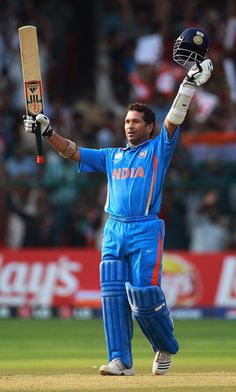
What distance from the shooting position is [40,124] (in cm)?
1009

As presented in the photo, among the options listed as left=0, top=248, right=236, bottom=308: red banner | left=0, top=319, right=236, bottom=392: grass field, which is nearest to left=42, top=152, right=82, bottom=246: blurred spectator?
left=0, top=248, right=236, bottom=308: red banner

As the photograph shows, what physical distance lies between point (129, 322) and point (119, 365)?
363 millimetres

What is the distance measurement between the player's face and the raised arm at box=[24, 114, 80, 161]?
0.52m

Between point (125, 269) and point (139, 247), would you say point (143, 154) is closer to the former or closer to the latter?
point (139, 247)

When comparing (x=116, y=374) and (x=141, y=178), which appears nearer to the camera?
(x=116, y=374)

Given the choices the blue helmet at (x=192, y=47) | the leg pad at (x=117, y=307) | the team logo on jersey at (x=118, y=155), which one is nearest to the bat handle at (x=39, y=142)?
the team logo on jersey at (x=118, y=155)

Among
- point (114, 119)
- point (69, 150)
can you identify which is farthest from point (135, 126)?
point (114, 119)

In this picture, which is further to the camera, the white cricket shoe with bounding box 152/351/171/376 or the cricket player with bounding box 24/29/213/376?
the white cricket shoe with bounding box 152/351/171/376

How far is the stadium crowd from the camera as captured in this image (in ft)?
62.0

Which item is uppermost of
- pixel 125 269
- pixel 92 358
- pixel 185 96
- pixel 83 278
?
pixel 185 96

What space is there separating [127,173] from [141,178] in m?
0.14

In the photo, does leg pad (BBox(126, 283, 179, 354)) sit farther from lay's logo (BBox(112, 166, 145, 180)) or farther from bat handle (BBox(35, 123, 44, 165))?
bat handle (BBox(35, 123, 44, 165))

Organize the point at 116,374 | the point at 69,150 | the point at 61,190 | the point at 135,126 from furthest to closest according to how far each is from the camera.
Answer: the point at 61,190
the point at 69,150
the point at 135,126
the point at 116,374

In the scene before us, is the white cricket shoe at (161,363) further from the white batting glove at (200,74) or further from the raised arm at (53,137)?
the white batting glove at (200,74)
